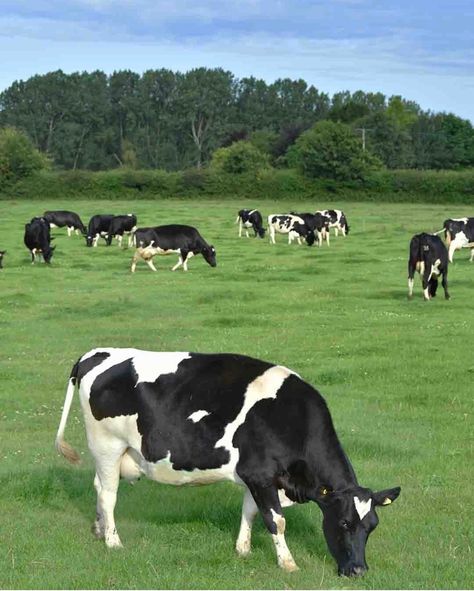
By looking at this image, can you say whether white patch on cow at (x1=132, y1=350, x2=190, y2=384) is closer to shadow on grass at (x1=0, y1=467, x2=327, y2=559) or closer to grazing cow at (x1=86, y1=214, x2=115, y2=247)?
shadow on grass at (x1=0, y1=467, x2=327, y2=559)

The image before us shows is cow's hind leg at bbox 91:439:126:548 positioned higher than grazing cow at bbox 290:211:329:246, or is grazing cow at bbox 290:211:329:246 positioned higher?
cow's hind leg at bbox 91:439:126:548

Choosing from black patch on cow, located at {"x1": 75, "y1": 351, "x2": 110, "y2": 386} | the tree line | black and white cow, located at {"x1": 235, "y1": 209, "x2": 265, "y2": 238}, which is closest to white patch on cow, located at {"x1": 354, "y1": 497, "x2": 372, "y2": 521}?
black patch on cow, located at {"x1": 75, "y1": 351, "x2": 110, "y2": 386}

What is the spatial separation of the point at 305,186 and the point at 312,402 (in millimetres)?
78389

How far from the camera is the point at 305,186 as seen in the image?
281 feet

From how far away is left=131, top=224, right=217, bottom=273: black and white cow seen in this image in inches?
1312

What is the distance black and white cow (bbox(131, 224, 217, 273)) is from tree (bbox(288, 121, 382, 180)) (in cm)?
5355

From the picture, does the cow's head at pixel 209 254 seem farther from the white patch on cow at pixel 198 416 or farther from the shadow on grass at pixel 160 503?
the white patch on cow at pixel 198 416

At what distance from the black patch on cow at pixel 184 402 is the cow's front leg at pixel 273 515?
1.31 feet

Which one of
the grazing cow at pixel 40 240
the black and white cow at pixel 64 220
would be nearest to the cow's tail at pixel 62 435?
the grazing cow at pixel 40 240

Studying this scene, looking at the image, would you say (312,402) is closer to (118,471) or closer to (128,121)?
(118,471)

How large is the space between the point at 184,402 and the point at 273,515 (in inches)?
45.7

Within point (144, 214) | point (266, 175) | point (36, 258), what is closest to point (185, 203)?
point (266, 175)

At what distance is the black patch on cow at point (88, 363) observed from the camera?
8.82 metres

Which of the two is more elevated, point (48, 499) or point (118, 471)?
point (118, 471)
